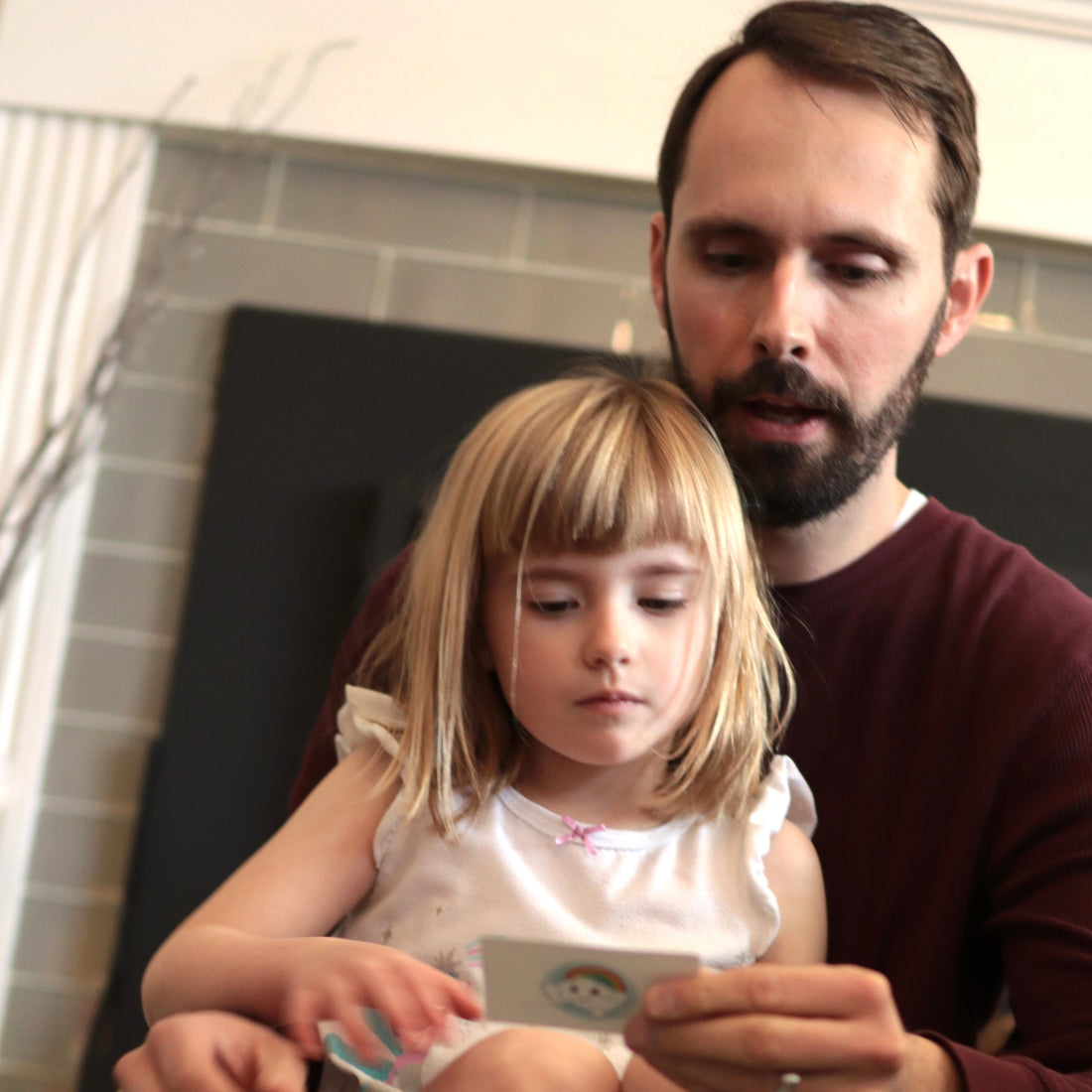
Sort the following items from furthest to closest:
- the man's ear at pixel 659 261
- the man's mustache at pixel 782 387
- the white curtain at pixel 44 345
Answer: the white curtain at pixel 44 345 < the man's ear at pixel 659 261 < the man's mustache at pixel 782 387

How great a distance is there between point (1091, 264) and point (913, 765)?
56.2 inches

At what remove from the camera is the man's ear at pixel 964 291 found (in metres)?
1.37

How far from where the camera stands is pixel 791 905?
1.08 metres

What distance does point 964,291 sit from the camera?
54.7 inches

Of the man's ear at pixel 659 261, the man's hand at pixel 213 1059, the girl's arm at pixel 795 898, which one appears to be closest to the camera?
the man's hand at pixel 213 1059

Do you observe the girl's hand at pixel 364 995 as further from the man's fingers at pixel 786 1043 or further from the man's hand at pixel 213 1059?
the man's fingers at pixel 786 1043

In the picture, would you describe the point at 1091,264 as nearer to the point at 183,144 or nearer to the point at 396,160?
the point at 396,160

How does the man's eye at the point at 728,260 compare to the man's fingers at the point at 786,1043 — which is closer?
the man's fingers at the point at 786,1043

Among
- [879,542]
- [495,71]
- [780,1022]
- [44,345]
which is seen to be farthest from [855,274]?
[44,345]

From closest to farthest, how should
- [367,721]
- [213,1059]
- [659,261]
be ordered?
1. [213,1059]
2. [367,721]
3. [659,261]

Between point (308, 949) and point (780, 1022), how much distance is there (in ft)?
1.09

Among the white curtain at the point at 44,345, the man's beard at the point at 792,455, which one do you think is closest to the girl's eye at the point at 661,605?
the man's beard at the point at 792,455

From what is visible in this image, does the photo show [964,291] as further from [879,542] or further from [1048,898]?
[1048,898]

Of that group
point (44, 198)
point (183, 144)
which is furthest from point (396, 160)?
point (44, 198)
